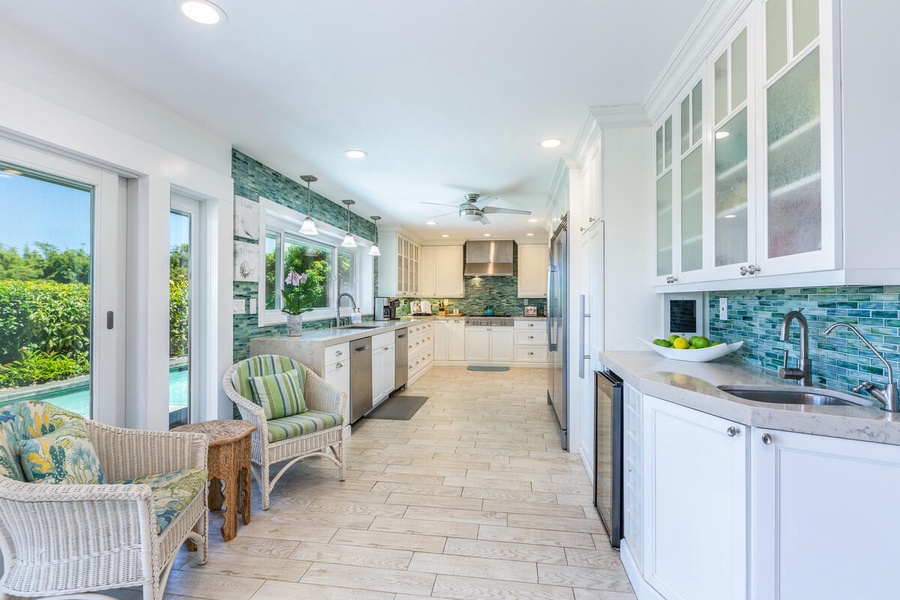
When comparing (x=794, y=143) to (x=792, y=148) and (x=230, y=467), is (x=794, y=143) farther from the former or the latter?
(x=230, y=467)

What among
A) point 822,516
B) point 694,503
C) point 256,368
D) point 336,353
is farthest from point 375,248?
point 822,516

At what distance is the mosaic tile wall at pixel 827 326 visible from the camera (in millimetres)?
1343

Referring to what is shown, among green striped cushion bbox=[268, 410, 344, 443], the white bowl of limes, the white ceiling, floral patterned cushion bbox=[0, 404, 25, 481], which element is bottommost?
green striped cushion bbox=[268, 410, 344, 443]

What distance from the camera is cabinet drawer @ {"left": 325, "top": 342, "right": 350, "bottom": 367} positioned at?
11.1 feet

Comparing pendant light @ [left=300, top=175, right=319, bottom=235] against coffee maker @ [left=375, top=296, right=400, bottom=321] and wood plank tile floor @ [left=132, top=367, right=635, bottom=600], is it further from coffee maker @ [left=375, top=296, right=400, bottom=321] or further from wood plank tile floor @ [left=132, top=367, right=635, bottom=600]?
coffee maker @ [left=375, top=296, right=400, bottom=321]

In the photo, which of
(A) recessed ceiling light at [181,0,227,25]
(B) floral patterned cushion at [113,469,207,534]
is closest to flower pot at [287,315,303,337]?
(B) floral patterned cushion at [113,469,207,534]

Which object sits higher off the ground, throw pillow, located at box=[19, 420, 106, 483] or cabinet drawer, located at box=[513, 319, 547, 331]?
cabinet drawer, located at box=[513, 319, 547, 331]

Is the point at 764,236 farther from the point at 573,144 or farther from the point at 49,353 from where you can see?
the point at 49,353

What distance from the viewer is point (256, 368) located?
2.99 metres

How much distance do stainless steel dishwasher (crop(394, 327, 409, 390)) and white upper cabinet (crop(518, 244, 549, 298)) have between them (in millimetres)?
2973

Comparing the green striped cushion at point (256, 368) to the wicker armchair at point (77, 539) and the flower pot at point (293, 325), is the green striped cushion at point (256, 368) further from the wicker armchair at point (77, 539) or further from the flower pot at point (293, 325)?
the wicker armchair at point (77, 539)

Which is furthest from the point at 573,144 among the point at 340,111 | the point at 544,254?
the point at 544,254

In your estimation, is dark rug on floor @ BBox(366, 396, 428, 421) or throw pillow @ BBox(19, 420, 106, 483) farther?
dark rug on floor @ BBox(366, 396, 428, 421)

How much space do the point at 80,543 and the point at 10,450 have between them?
1.36ft
